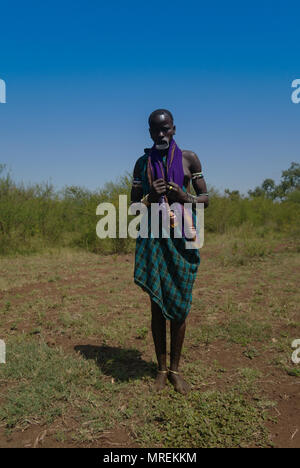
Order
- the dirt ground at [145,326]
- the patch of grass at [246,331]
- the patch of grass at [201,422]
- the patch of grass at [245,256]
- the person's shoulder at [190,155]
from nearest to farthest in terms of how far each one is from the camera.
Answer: the patch of grass at [201,422] < the dirt ground at [145,326] < the person's shoulder at [190,155] < the patch of grass at [246,331] < the patch of grass at [245,256]

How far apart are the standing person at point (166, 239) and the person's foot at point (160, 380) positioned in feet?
0.05

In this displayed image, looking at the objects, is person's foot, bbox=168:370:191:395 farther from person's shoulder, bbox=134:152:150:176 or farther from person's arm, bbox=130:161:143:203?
person's shoulder, bbox=134:152:150:176

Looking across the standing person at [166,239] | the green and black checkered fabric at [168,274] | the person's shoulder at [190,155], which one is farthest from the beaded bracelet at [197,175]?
the green and black checkered fabric at [168,274]

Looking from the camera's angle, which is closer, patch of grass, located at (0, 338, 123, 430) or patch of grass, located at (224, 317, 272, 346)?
patch of grass, located at (0, 338, 123, 430)

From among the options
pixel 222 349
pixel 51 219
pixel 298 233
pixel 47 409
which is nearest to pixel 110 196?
pixel 51 219

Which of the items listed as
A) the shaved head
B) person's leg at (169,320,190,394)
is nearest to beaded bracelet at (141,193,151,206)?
the shaved head

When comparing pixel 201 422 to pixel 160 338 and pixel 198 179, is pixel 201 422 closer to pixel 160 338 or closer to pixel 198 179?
pixel 160 338

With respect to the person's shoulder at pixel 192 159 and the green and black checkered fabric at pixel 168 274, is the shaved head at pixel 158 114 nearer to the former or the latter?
the person's shoulder at pixel 192 159

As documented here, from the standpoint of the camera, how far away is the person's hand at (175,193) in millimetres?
2432

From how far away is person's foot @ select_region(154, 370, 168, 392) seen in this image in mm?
2662

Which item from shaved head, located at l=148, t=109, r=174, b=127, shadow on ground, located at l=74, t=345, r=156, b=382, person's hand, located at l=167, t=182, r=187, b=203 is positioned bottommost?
shadow on ground, located at l=74, t=345, r=156, b=382

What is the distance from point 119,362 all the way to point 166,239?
1374 mm

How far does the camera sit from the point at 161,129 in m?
2.48
